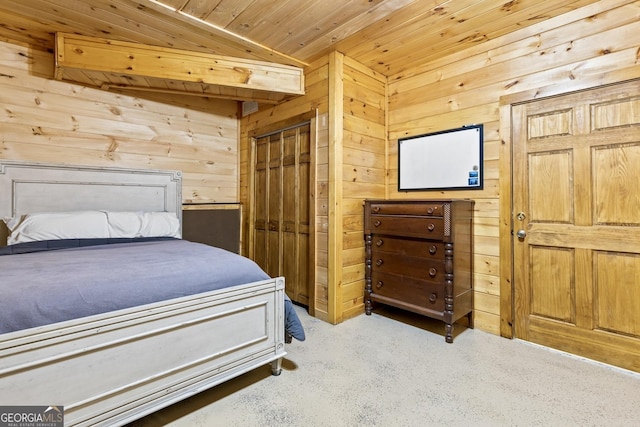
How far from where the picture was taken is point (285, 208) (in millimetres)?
3352

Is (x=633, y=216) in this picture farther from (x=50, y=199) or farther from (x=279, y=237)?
(x=50, y=199)

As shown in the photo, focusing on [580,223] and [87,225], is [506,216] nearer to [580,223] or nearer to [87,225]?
[580,223]

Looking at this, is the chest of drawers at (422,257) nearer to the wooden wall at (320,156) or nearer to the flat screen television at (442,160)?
the flat screen television at (442,160)

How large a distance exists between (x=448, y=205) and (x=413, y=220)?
314 mm

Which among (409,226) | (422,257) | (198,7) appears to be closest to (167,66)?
(198,7)

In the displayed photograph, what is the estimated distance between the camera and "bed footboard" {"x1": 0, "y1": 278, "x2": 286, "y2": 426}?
117 centimetres

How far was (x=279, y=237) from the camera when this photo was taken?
3.42m

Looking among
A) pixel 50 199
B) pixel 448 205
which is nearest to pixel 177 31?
pixel 50 199

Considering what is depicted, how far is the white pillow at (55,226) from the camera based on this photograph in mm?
2236

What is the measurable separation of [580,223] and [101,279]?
288 centimetres

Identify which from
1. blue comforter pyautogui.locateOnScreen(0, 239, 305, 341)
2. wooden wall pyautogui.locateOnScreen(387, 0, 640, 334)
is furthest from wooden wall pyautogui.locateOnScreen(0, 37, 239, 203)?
wooden wall pyautogui.locateOnScreen(387, 0, 640, 334)

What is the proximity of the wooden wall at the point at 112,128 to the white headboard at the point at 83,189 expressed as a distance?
172 millimetres

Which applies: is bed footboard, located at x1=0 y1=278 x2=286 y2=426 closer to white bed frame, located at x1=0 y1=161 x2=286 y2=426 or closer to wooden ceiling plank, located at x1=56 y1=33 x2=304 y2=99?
white bed frame, located at x1=0 y1=161 x2=286 y2=426

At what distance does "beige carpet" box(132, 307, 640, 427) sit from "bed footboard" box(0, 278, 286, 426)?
0.52ft
